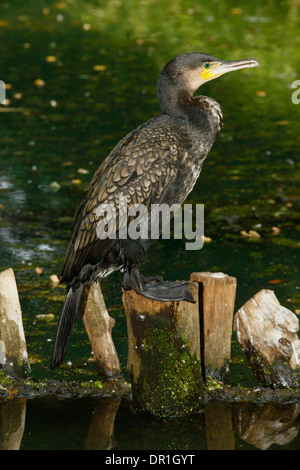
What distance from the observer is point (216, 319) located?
472cm

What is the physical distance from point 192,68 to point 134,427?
2.08m

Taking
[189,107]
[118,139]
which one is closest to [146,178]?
[189,107]

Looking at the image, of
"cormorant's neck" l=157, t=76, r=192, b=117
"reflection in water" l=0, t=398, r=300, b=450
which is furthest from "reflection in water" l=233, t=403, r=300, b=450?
"cormorant's neck" l=157, t=76, r=192, b=117

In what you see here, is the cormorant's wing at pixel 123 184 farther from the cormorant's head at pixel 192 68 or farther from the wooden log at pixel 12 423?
the wooden log at pixel 12 423

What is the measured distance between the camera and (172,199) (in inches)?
190

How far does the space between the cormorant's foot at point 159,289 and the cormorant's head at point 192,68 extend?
3.74ft

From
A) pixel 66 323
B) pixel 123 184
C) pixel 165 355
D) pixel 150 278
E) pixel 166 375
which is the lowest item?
pixel 166 375

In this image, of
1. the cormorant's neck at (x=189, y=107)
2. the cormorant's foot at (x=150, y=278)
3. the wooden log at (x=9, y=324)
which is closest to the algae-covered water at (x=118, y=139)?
the wooden log at (x=9, y=324)

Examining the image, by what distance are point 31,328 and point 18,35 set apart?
10389 millimetres

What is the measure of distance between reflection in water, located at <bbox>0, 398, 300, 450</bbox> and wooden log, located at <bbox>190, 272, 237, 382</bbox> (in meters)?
0.22

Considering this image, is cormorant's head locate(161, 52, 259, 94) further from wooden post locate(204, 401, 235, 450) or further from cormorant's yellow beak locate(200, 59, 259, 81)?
wooden post locate(204, 401, 235, 450)

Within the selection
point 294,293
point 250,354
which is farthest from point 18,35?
point 250,354

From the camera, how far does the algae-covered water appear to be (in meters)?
5.81

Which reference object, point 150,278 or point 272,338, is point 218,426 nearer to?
point 272,338
